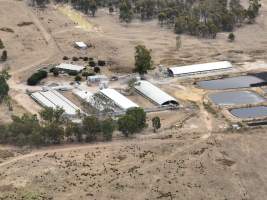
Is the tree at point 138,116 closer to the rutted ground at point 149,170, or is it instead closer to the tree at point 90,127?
the rutted ground at point 149,170

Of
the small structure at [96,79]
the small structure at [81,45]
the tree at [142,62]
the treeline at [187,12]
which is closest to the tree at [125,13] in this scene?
the treeline at [187,12]

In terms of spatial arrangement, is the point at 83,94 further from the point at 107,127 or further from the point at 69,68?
the point at 107,127

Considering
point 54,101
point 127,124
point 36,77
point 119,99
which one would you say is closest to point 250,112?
point 119,99

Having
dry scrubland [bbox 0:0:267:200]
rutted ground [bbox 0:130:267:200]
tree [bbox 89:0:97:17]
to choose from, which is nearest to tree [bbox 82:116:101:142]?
dry scrubland [bbox 0:0:267:200]

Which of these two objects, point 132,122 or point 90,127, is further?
point 132,122

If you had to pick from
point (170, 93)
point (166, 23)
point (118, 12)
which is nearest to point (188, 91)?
point (170, 93)

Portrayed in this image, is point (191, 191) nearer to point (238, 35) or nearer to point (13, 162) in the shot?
point (13, 162)
